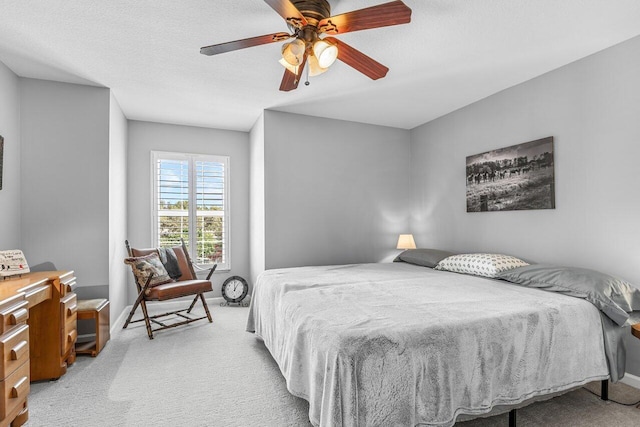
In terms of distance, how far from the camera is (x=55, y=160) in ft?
10.5

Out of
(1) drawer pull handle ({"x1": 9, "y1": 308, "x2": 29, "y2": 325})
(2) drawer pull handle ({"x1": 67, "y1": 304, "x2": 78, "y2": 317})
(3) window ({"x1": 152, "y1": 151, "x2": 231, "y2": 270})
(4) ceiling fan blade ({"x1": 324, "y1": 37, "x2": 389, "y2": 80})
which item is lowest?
(2) drawer pull handle ({"x1": 67, "y1": 304, "x2": 78, "y2": 317})

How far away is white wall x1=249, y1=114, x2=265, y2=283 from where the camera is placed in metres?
4.22

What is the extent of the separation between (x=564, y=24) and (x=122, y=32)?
3.19 m

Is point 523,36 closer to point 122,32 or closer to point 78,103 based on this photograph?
point 122,32

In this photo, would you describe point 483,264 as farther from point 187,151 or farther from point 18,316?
point 187,151

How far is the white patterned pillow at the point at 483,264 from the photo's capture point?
9.63 ft

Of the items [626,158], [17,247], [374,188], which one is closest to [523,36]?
[626,158]

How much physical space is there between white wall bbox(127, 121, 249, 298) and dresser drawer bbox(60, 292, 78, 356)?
5.96 feet

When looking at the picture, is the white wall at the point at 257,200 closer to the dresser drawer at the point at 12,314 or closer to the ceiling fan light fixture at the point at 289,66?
the ceiling fan light fixture at the point at 289,66

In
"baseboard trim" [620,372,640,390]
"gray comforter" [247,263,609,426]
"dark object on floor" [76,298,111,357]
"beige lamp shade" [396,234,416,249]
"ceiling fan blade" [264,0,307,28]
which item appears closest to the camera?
"gray comforter" [247,263,609,426]

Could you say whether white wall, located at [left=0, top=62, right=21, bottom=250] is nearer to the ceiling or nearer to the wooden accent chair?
the ceiling

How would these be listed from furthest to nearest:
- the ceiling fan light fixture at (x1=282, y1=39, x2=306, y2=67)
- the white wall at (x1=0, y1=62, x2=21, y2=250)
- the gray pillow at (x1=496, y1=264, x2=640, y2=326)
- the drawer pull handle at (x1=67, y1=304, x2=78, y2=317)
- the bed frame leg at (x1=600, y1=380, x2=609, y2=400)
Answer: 1. the white wall at (x1=0, y1=62, x2=21, y2=250)
2. the drawer pull handle at (x1=67, y1=304, x2=78, y2=317)
3. the bed frame leg at (x1=600, y1=380, x2=609, y2=400)
4. the gray pillow at (x1=496, y1=264, x2=640, y2=326)
5. the ceiling fan light fixture at (x1=282, y1=39, x2=306, y2=67)

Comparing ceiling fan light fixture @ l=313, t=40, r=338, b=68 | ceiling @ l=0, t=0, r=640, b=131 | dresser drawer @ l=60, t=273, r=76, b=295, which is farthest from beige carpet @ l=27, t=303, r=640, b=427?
ceiling @ l=0, t=0, r=640, b=131

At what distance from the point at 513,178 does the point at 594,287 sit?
1.48 metres
